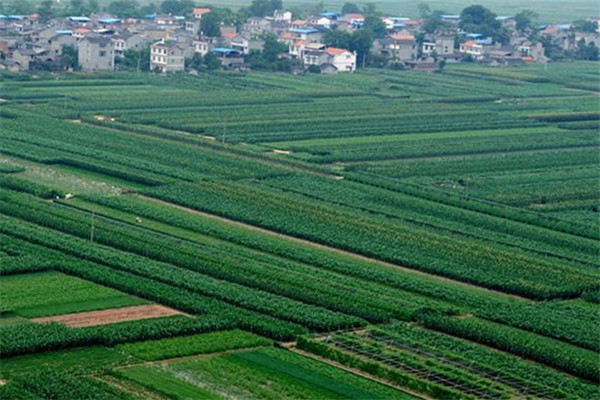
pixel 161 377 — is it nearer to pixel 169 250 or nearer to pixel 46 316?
pixel 46 316

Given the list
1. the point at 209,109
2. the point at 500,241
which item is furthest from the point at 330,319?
the point at 209,109

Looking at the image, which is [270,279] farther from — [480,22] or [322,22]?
[480,22]

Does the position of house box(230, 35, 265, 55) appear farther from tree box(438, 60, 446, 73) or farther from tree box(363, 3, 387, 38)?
tree box(363, 3, 387, 38)

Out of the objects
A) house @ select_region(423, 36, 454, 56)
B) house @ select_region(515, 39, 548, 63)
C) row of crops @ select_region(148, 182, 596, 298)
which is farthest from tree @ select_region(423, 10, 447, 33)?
row of crops @ select_region(148, 182, 596, 298)

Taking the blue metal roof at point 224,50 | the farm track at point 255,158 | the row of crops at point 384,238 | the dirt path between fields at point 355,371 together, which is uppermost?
the blue metal roof at point 224,50

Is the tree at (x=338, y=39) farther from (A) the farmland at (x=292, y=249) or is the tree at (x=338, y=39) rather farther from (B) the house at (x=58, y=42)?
(A) the farmland at (x=292, y=249)

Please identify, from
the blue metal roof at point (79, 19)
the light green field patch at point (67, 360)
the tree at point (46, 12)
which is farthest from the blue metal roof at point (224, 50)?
the light green field patch at point (67, 360)
